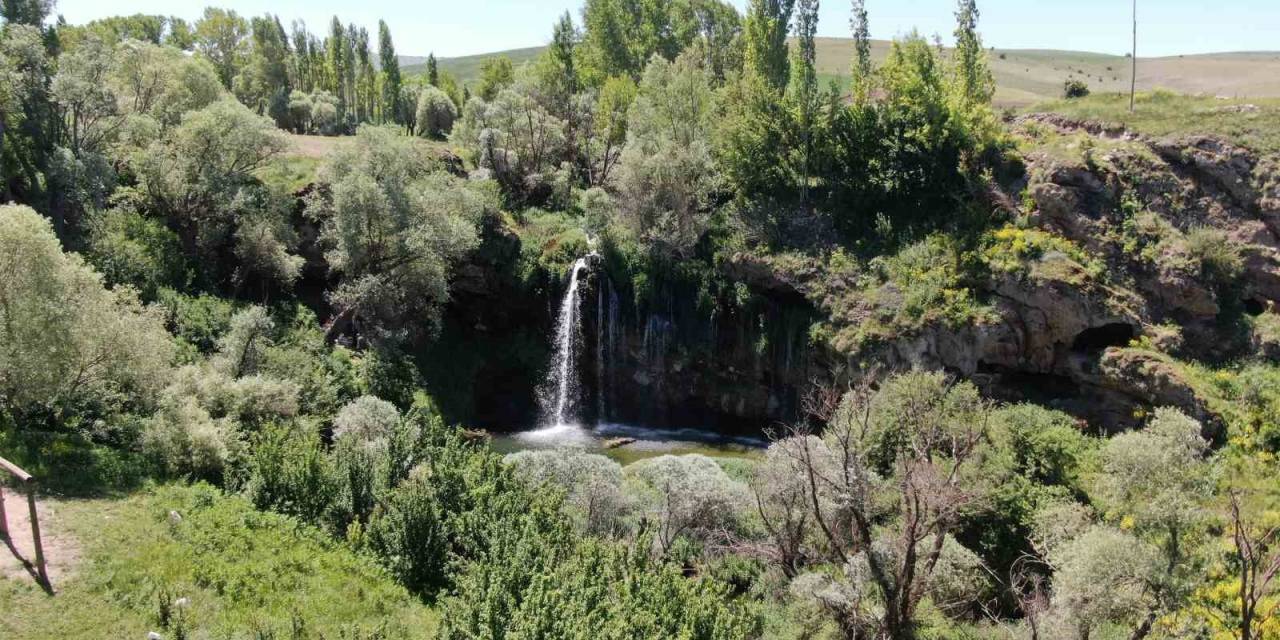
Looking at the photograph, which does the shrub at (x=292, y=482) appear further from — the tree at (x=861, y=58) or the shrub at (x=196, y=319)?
the tree at (x=861, y=58)

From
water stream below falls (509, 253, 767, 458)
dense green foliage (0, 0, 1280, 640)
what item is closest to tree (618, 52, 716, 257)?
dense green foliage (0, 0, 1280, 640)

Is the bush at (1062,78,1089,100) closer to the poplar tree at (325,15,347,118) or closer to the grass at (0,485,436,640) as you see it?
the grass at (0,485,436,640)

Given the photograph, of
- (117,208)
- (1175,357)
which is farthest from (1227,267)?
(117,208)

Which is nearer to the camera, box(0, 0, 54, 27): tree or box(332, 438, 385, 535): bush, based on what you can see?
box(332, 438, 385, 535): bush

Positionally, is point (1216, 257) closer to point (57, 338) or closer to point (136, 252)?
point (57, 338)

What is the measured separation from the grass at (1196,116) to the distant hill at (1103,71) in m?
9.23

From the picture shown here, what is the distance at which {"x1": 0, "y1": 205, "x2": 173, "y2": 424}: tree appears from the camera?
17031 mm

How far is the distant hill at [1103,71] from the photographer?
175 ft

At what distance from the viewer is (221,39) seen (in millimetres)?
70188

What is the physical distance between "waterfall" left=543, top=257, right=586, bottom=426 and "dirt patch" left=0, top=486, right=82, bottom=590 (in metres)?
21.8

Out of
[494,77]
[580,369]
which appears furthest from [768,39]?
[494,77]

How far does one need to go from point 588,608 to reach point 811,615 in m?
A: 5.81

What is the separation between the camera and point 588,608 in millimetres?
12031

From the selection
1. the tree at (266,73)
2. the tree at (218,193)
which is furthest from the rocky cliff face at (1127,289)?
the tree at (266,73)
